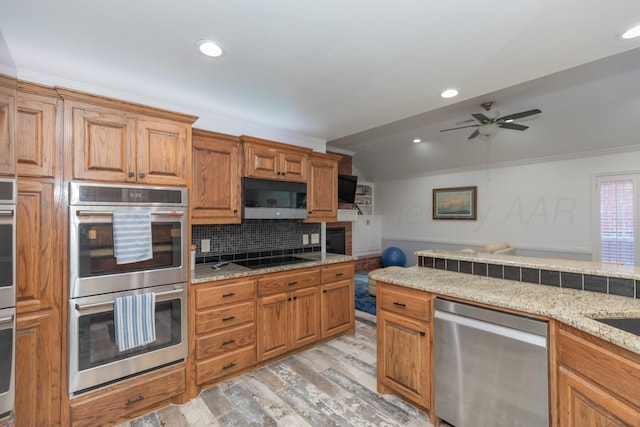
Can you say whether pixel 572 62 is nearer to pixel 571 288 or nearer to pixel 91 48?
pixel 571 288

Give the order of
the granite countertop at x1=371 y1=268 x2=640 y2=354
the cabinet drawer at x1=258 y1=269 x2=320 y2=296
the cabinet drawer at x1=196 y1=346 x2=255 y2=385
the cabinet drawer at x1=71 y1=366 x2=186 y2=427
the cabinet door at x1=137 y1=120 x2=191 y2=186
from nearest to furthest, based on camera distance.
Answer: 1. the granite countertop at x1=371 y1=268 x2=640 y2=354
2. the cabinet drawer at x1=71 y1=366 x2=186 y2=427
3. the cabinet door at x1=137 y1=120 x2=191 y2=186
4. the cabinet drawer at x1=196 y1=346 x2=255 y2=385
5. the cabinet drawer at x1=258 y1=269 x2=320 y2=296

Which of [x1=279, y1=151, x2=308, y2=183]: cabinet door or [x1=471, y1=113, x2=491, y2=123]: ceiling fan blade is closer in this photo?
[x1=279, y1=151, x2=308, y2=183]: cabinet door

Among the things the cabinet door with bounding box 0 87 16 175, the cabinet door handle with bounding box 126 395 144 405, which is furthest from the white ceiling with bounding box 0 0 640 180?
the cabinet door handle with bounding box 126 395 144 405

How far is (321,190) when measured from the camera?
3525 mm

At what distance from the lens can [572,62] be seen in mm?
2008

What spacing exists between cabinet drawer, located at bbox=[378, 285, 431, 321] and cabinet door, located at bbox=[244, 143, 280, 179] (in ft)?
5.18

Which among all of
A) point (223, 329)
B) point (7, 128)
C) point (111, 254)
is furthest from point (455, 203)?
point (7, 128)

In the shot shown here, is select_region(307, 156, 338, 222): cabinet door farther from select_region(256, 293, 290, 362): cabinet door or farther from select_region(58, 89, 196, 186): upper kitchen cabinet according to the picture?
select_region(58, 89, 196, 186): upper kitchen cabinet

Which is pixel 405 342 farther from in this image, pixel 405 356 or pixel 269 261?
pixel 269 261

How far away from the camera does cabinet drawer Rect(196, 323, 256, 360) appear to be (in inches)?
92.0

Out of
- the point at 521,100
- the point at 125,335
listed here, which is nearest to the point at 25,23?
the point at 125,335

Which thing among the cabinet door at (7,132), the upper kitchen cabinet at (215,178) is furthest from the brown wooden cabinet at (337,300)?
the cabinet door at (7,132)

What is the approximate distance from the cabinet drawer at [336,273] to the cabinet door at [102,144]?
1971 mm

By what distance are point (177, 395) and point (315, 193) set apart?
229cm
